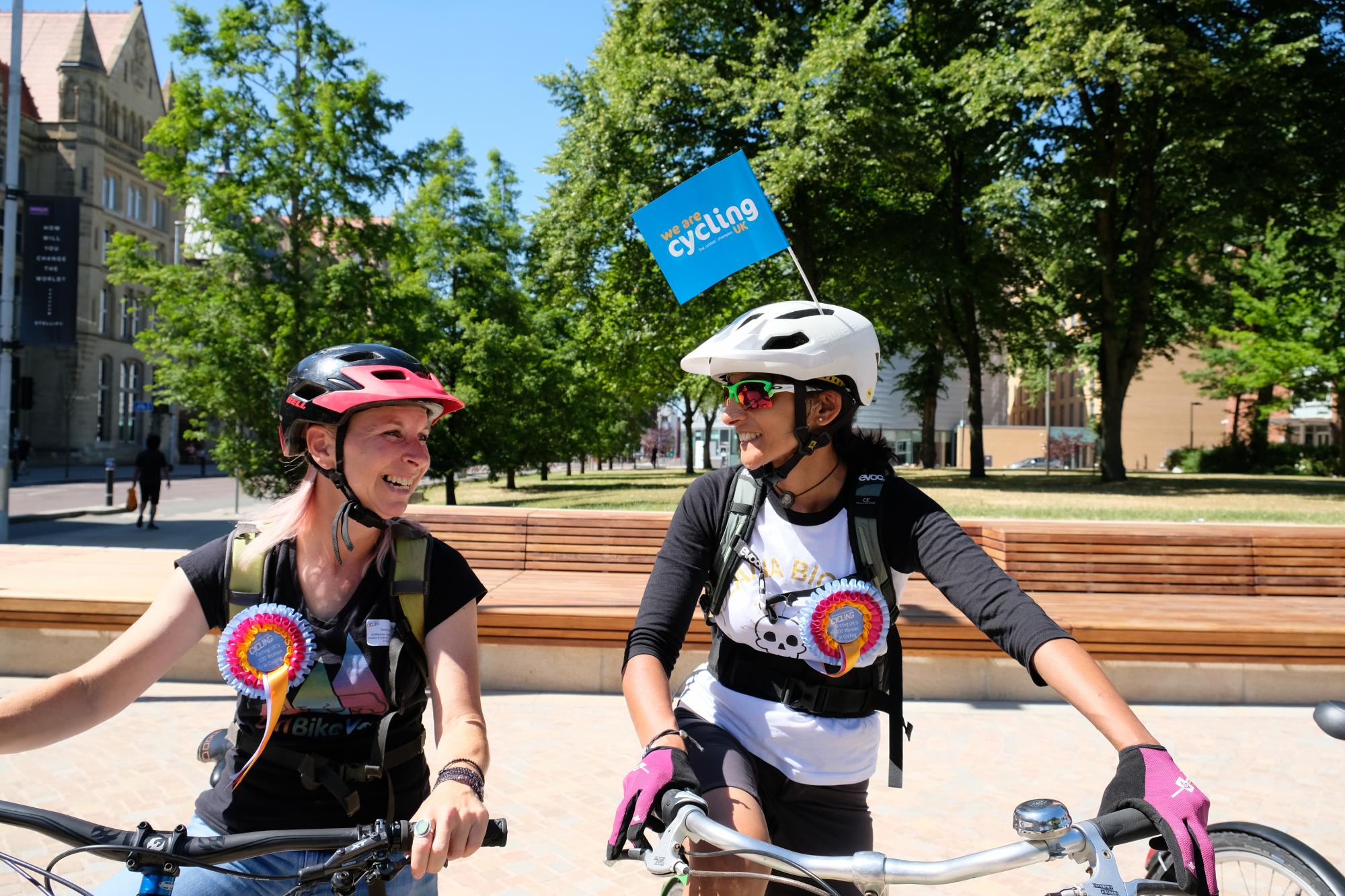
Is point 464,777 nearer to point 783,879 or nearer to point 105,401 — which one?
point 783,879

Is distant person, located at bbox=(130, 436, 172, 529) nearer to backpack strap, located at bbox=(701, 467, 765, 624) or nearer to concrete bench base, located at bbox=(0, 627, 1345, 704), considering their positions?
concrete bench base, located at bbox=(0, 627, 1345, 704)

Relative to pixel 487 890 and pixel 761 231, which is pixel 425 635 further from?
pixel 761 231

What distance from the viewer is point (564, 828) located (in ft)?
16.3

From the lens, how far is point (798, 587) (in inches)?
101

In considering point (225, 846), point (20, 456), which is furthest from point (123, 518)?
point (225, 846)

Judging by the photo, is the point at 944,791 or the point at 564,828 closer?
the point at 564,828

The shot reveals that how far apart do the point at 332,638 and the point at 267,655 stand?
0.14m

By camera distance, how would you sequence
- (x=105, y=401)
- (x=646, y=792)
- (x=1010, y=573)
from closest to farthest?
(x=646, y=792) < (x=1010, y=573) < (x=105, y=401)

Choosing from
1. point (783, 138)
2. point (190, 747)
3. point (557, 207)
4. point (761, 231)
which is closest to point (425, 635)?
point (190, 747)

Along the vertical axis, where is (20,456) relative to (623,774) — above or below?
above

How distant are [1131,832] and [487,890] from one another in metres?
3.18

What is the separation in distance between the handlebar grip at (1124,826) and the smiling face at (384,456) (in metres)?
1.52

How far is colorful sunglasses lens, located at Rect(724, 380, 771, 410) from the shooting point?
2625 mm

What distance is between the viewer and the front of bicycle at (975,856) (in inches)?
63.4
